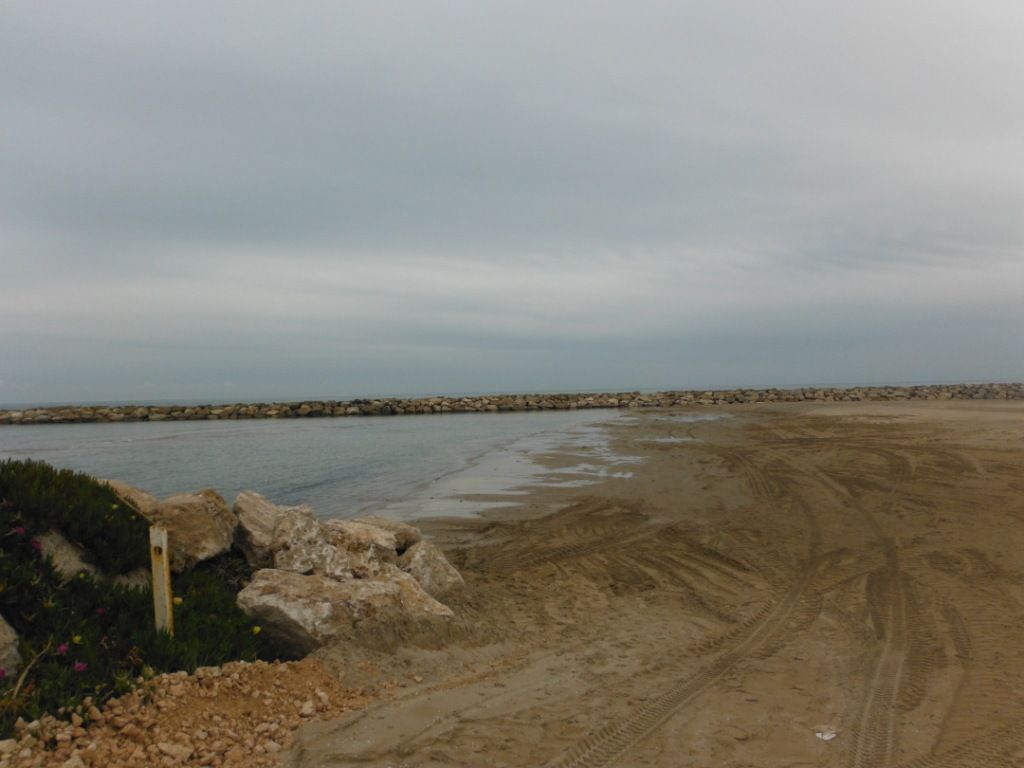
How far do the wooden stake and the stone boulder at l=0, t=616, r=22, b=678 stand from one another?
87 cm

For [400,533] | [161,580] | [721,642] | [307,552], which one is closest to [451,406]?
[400,533]

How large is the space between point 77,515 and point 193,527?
4.59ft

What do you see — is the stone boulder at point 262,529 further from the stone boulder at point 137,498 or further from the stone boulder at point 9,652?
the stone boulder at point 9,652

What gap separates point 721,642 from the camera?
621 cm

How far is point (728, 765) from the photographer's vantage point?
396 centimetres

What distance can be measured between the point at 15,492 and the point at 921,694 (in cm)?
733

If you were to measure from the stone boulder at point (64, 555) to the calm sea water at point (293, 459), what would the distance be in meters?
8.53

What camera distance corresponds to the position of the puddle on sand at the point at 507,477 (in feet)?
46.8

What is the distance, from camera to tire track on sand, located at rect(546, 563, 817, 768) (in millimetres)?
4082

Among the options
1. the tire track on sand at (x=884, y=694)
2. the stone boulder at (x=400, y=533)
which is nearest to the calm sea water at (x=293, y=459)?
the stone boulder at (x=400, y=533)

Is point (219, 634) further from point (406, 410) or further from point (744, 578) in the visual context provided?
point (406, 410)

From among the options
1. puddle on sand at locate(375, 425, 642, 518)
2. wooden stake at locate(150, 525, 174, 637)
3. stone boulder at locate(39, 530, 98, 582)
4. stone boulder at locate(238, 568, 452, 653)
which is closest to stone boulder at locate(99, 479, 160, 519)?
stone boulder at locate(39, 530, 98, 582)

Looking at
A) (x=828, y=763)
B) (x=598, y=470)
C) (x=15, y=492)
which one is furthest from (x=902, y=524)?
(x=15, y=492)

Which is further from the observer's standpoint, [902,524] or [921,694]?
[902,524]
